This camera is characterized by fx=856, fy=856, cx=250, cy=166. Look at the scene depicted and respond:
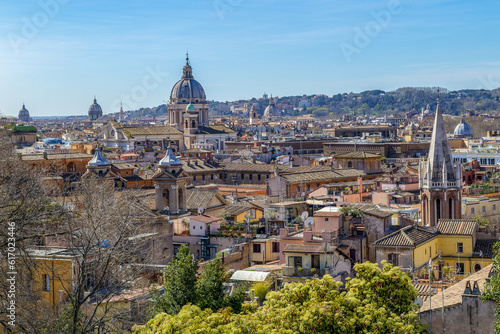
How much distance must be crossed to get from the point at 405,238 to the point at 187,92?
70200mm

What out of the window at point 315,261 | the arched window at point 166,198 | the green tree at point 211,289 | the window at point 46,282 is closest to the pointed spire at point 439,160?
the arched window at point 166,198

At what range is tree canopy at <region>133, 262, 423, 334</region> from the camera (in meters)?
11.8

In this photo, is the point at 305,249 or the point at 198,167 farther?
the point at 198,167

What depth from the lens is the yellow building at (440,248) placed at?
2044 centimetres

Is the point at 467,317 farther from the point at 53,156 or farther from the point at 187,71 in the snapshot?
the point at 187,71

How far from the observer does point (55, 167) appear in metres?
38.2

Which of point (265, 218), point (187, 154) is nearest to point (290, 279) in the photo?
point (265, 218)

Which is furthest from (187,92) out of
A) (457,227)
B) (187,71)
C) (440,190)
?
(457,227)

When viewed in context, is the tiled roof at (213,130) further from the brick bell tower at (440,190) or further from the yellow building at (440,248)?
the yellow building at (440,248)

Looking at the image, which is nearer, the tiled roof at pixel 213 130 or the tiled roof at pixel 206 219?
the tiled roof at pixel 206 219

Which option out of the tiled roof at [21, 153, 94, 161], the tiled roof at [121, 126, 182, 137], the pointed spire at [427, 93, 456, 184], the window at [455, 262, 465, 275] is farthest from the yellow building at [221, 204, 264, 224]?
the tiled roof at [121, 126, 182, 137]

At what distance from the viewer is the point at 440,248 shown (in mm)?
22594

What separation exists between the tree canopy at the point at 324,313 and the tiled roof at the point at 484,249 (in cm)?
925

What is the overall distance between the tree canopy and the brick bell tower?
14.0m
